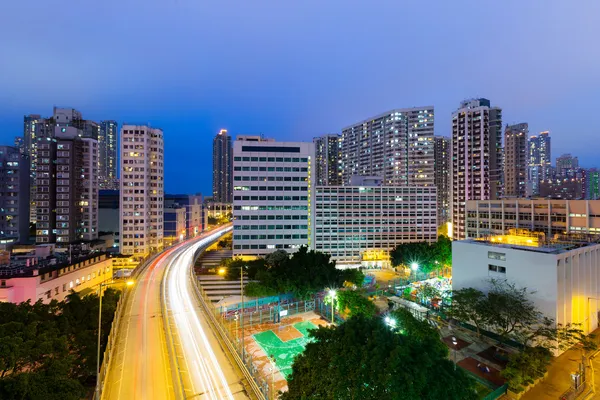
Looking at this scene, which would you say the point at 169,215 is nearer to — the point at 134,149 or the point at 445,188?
the point at 134,149

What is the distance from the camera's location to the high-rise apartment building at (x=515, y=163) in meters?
111

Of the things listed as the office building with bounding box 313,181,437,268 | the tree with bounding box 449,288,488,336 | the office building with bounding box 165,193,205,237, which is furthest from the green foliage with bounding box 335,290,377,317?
the office building with bounding box 165,193,205,237

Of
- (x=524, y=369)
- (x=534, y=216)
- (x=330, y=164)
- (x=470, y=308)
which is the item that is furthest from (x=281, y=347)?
(x=330, y=164)

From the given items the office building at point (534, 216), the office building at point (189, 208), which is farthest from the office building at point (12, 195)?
the office building at point (534, 216)

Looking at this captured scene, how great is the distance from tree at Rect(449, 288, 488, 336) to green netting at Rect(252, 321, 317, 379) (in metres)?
14.8

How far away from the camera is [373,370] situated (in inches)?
547

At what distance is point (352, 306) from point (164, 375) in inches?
751

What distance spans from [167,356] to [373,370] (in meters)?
16.1

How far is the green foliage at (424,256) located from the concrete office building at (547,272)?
822 inches

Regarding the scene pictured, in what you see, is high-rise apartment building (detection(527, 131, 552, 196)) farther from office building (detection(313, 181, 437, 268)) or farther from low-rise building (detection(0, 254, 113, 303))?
low-rise building (detection(0, 254, 113, 303))

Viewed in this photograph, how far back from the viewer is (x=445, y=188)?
13675 centimetres

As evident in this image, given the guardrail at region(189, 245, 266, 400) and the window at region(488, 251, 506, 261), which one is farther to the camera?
the window at region(488, 251, 506, 261)

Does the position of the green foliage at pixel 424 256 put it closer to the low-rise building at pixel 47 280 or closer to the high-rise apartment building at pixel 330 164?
the low-rise building at pixel 47 280

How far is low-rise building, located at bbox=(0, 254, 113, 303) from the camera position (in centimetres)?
3593
